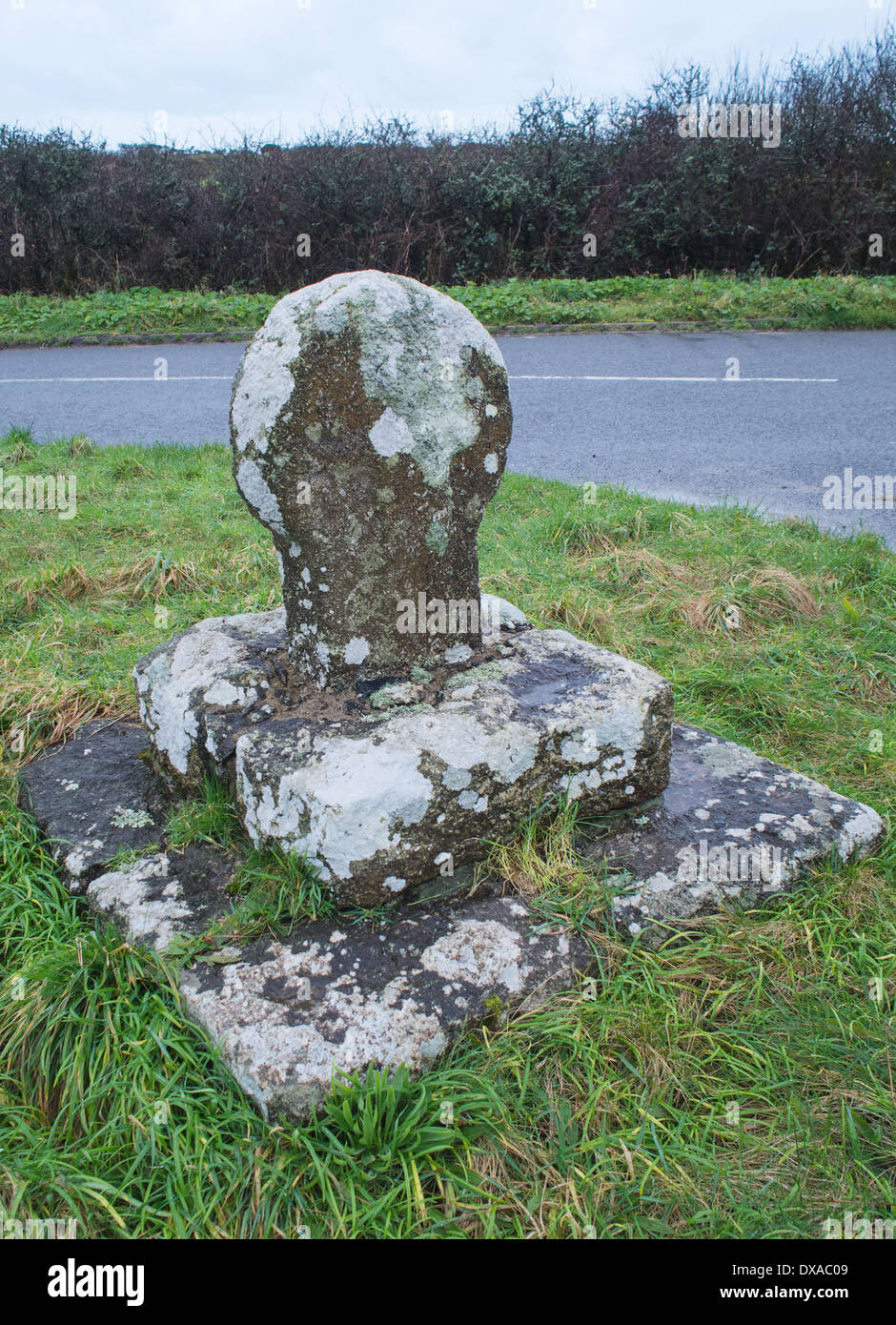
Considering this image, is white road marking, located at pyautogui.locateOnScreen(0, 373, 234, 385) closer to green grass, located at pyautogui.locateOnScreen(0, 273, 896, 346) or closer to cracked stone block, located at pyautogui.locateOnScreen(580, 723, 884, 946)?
green grass, located at pyautogui.locateOnScreen(0, 273, 896, 346)

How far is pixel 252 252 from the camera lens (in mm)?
12898

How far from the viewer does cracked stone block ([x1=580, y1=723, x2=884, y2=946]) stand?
2453mm

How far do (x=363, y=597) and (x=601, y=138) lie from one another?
44.5ft

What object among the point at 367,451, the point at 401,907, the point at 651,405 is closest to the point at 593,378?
the point at 651,405

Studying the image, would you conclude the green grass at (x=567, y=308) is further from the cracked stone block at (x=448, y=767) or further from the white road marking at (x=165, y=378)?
the cracked stone block at (x=448, y=767)

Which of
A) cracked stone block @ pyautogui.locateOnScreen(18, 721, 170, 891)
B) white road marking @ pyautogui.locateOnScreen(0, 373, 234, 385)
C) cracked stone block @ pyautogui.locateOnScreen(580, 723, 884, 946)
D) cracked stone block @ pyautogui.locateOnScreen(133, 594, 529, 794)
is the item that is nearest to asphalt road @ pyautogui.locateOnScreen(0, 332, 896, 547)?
white road marking @ pyautogui.locateOnScreen(0, 373, 234, 385)

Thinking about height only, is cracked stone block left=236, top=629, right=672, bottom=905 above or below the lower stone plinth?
above

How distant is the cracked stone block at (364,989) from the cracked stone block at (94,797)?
2.02 feet

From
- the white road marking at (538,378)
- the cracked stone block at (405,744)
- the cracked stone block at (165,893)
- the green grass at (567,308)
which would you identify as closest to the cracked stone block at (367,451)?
the cracked stone block at (405,744)

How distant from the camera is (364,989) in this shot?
6.88 ft

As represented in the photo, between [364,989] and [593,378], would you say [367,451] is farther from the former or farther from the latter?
[593,378]

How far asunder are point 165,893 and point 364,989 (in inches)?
25.6

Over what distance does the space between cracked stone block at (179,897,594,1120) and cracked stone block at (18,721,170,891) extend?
61 centimetres

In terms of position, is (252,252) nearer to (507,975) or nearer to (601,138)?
(601,138)
